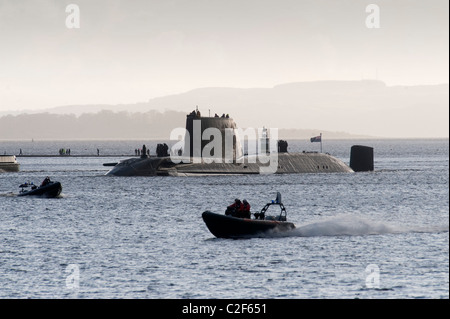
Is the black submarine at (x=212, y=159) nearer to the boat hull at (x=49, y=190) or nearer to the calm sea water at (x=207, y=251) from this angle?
the calm sea water at (x=207, y=251)

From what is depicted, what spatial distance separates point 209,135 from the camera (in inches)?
3743

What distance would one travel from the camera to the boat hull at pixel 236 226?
135ft

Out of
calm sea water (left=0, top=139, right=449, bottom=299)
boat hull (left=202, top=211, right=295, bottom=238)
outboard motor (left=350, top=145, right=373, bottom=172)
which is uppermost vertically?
outboard motor (left=350, top=145, right=373, bottom=172)

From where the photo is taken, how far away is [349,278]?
32.4m

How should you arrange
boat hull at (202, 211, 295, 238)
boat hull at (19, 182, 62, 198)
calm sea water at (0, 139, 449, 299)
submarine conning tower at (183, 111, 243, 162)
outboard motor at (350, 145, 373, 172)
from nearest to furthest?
calm sea water at (0, 139, 449, 299) < boat hull at (202, 211, 295, 238) < boat hull at (19, 182, 62, 198) < submarine conning tower at (183, 111, 243, 162) < outboard motor at (350, 145, 373, 172)

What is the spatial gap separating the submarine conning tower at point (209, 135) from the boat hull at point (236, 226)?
170ft

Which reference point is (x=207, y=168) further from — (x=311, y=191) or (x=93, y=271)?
(x=93, y=271)

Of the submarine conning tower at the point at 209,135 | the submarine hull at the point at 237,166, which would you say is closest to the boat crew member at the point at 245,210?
the submarine conning tower at the point at 209,135

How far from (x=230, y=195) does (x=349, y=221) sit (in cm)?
2805

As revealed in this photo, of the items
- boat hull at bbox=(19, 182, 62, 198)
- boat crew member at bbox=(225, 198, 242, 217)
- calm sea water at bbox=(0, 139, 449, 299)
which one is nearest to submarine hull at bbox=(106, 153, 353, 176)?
calm sea water at bbox=(0, 139, 449, 299)

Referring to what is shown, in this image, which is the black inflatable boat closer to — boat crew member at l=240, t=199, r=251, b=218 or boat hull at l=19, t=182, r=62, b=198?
boat crew member at l=240, t=199, r=251, b=218

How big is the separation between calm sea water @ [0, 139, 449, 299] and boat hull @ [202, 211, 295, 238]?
0.61 m

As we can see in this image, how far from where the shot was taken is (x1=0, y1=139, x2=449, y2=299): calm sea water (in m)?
30.7
